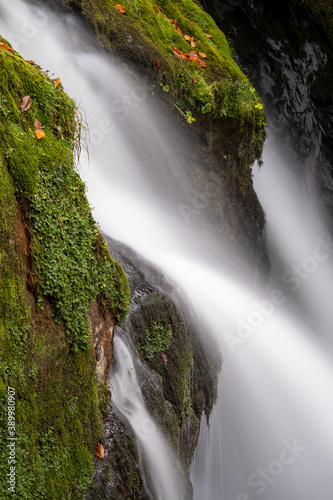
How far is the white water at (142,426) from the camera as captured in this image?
11.6ft

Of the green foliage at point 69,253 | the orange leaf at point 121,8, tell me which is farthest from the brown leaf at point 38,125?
the orange leaf at point 121,8

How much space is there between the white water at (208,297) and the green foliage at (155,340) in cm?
90

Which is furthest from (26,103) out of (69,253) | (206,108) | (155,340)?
(206,108)

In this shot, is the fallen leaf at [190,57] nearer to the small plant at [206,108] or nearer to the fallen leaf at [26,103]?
the small plant at [206,108]

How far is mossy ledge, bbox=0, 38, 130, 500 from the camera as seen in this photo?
8.71 feet

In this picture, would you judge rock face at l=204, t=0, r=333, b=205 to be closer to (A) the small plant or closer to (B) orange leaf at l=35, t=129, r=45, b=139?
(A) the small plant

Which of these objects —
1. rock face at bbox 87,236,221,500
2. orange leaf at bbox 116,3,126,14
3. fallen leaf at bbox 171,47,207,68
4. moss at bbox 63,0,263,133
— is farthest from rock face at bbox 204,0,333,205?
rock face at bbox 87,236,221,500

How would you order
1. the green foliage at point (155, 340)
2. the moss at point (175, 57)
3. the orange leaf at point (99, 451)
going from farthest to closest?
the moss at point (175, 57) → the green foliage at point (155, 340) → the orange leaf at point (99, 451)

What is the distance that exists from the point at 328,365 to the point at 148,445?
434cm

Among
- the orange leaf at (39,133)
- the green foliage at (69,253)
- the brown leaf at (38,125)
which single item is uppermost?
the brown leaf at (38,125)

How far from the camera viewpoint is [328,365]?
7.01 meters

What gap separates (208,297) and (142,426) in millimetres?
2118

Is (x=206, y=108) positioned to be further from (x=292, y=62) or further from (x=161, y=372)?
(x=292, y=62)

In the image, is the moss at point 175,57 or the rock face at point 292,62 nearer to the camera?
the moss at point 175,57
